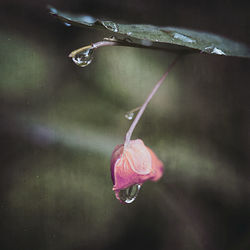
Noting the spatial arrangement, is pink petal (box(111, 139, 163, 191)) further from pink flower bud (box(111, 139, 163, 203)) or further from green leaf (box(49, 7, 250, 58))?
green leaf (box(49, 7, 250, 58))

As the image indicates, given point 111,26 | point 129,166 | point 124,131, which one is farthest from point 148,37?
point 124,131

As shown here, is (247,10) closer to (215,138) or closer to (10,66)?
(215,138)

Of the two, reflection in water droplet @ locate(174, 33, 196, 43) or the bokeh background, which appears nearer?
reflection in water droplet @ locate(174, 33, 196, 43)

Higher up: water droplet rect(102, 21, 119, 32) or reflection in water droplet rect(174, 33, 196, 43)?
water droplet rect(102, 21, 119, 32)

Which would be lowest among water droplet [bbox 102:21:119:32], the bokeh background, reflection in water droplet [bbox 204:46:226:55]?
the bokeh background

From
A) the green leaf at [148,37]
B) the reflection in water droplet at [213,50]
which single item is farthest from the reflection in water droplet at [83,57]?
the reflection in water droplet at [213,50]

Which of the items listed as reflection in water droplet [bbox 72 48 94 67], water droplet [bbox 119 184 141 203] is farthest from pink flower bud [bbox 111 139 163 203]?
reflection in water droplet [bbox 72 48 94 67]
